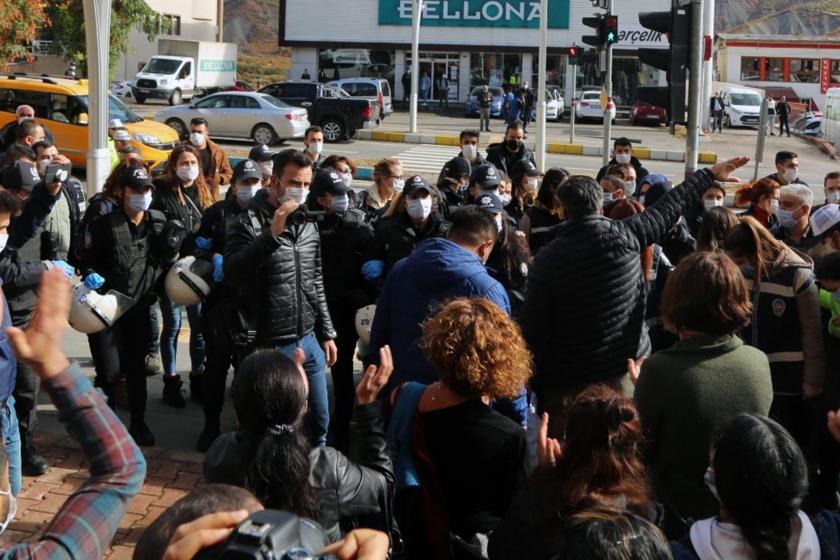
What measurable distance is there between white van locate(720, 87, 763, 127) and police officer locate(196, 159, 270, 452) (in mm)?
39152

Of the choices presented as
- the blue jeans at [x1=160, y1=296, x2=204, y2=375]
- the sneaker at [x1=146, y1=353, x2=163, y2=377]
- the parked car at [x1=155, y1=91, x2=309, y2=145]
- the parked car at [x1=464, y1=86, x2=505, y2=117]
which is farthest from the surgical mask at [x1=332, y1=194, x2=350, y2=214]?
the parked car at [x1=464, y1=86, x2=505, y2=117]

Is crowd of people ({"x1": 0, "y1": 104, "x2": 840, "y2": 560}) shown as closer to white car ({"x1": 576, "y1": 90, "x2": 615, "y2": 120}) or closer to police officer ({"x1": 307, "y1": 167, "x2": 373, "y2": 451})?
police officer ({"x1": 307, "y1": 167, "x2": 373, "y2": 451})

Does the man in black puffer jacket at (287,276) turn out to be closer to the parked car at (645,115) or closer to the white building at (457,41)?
the parked car at (645,115)

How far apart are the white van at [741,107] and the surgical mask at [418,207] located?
129 feet

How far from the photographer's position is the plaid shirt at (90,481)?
89.3 inches

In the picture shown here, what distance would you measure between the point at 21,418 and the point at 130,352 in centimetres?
86

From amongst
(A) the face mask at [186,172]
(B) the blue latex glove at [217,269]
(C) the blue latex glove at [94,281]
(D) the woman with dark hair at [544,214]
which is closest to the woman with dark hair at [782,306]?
(D) the woman with dark hair at [544,214]

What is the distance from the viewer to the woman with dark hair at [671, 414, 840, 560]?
9.87ft

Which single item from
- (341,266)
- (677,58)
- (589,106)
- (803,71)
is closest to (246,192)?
(341,266)

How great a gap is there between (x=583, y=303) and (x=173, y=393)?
3792mm

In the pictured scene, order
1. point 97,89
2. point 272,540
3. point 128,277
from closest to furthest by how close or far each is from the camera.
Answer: point 272,540 < point 128,277 < point 97,89

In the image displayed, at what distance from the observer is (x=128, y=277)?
698 centimetres

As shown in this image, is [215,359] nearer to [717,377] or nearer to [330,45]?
[717,377]

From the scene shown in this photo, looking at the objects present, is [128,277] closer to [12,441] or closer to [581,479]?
[12,441]
